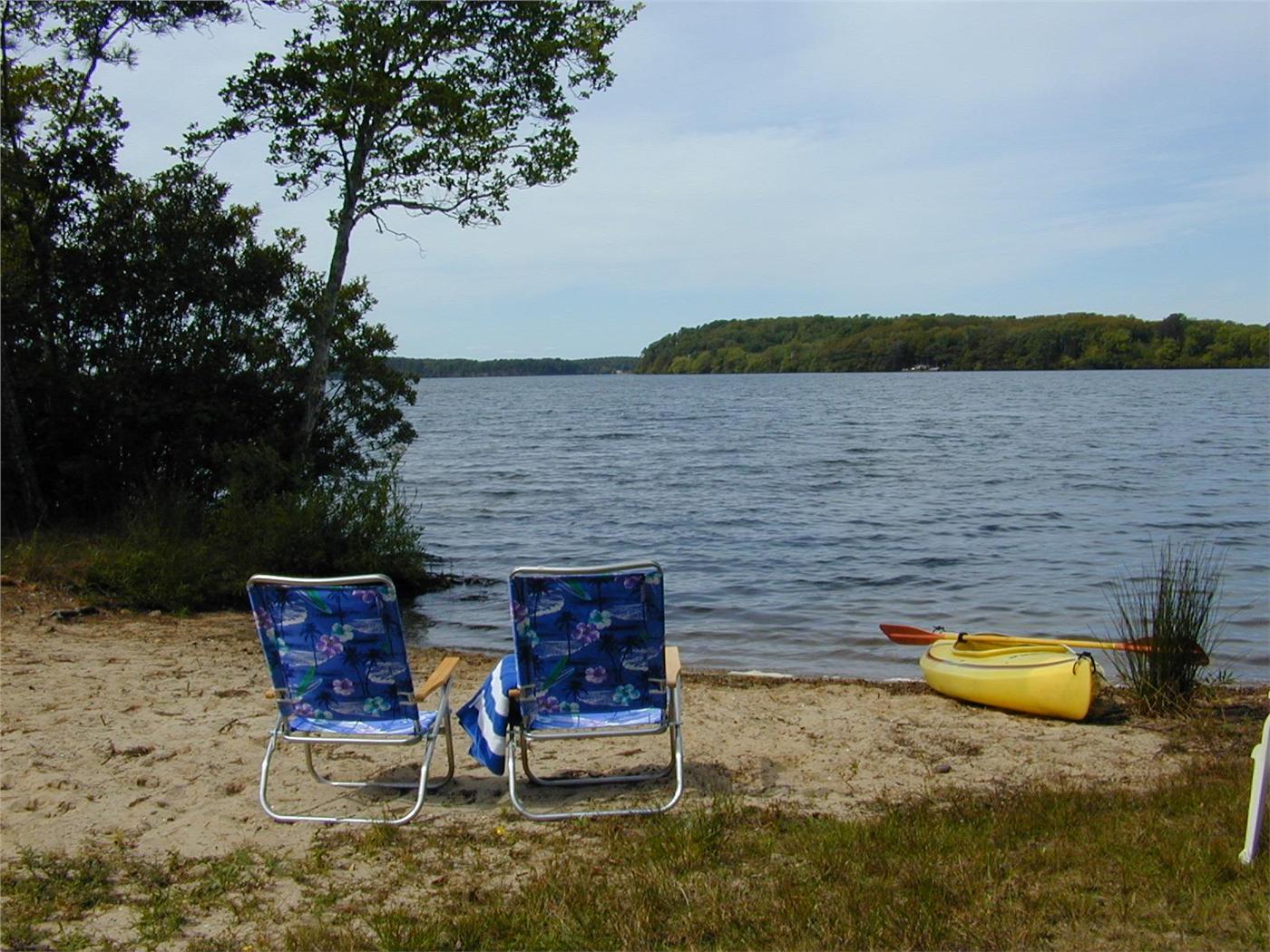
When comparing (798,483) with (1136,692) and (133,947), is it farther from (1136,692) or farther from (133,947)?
(133,947)

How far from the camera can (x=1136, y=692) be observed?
25.4ft

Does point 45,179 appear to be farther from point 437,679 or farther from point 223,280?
point 437,679

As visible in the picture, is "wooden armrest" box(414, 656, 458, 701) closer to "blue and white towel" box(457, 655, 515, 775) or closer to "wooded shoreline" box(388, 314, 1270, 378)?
"blue and white towel" box(457, 655, 515, 775)

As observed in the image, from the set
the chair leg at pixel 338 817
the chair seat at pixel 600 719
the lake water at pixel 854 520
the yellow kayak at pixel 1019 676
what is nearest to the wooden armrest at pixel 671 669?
the chair seat at pixel 600 719

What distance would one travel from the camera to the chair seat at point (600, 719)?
5.40 m

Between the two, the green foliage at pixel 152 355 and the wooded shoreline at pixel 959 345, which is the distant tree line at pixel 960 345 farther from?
the green foliage at pixel 152 355

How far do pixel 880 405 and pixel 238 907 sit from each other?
2446 inches

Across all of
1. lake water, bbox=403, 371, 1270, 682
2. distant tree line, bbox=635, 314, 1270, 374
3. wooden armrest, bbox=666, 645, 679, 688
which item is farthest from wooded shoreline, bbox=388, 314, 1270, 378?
wooden armrest, bbox=666, 645, 679, 688

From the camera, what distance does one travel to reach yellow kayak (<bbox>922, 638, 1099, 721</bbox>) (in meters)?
7.32

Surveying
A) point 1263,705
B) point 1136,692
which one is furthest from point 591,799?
point 1263,705

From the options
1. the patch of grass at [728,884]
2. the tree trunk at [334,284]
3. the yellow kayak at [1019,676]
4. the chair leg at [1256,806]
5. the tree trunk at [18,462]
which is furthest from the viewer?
the tree trunk at [334,284]

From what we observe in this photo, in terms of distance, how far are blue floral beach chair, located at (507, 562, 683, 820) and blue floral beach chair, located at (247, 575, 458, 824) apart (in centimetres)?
48

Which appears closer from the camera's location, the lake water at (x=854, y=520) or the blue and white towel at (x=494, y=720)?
the blue and white towel at (x=494, y=720)

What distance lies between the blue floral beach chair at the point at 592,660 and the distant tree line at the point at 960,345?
87.7 meters
